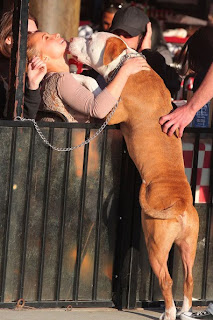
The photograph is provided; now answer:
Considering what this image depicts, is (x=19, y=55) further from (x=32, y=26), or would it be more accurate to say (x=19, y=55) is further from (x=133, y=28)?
(x=133, y=28)

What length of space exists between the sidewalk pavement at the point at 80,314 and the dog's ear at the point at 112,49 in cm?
162

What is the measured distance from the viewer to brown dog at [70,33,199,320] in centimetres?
489

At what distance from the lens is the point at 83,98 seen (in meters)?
5.17

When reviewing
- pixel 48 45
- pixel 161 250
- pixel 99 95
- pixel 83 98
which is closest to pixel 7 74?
pixel 48 45

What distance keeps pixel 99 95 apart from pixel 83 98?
0.41ft

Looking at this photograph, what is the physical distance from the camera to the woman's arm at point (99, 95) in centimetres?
504

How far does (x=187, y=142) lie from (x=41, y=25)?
9.31 feet

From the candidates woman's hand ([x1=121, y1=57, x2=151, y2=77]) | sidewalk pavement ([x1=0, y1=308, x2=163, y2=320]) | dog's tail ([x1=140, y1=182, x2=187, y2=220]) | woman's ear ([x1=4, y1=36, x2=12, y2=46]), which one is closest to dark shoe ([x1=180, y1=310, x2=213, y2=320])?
sidewalk pavement ([x1=0, y1=308, x2=163, y2=320])

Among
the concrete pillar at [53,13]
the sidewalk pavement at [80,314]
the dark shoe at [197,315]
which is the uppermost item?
the concrete pillar at [53,13]

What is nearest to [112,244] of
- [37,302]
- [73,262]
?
[73,262]

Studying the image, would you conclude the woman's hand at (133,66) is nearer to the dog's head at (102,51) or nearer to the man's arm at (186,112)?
the dog's head at (102,51)

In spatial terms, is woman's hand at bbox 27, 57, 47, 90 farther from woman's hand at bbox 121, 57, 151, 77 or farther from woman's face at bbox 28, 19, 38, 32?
woman's face at bbox 28, 19, 38, 32

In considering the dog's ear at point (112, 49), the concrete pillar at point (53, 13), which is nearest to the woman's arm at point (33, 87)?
the dog's ear at point (112, 49)

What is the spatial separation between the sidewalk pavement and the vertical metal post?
1250mm
